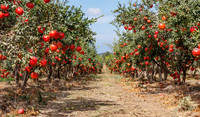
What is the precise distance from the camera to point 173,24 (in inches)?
368

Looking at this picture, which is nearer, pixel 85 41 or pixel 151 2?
pixel 85 41

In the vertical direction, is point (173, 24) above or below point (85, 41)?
above

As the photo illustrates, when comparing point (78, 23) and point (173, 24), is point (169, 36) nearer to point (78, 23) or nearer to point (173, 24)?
point (173, 24)

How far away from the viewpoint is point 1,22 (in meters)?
7.94

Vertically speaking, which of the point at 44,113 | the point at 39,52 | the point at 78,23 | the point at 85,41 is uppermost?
the point at 78,23


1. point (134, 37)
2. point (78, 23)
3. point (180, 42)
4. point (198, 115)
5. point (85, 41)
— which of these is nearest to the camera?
point (198, 115)

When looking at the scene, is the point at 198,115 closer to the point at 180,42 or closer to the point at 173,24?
the point at 173,24

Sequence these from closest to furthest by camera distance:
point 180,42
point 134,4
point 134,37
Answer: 1. point 180,42
2. point 134,4
3. point 134,37

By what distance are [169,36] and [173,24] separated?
9.67 ft

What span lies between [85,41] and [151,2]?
5309 mm

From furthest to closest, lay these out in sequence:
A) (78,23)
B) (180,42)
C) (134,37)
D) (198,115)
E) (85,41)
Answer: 1. (134,37)
2. (180,42)
3. (85,41)
4. (78,23)
5. (198,115)

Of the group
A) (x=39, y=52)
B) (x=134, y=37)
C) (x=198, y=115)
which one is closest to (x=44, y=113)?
(x=39, y=52)

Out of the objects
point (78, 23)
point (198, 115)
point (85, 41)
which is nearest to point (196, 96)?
point (198, 115)

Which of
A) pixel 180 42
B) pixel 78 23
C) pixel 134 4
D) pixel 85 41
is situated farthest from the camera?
pixel 134 4
